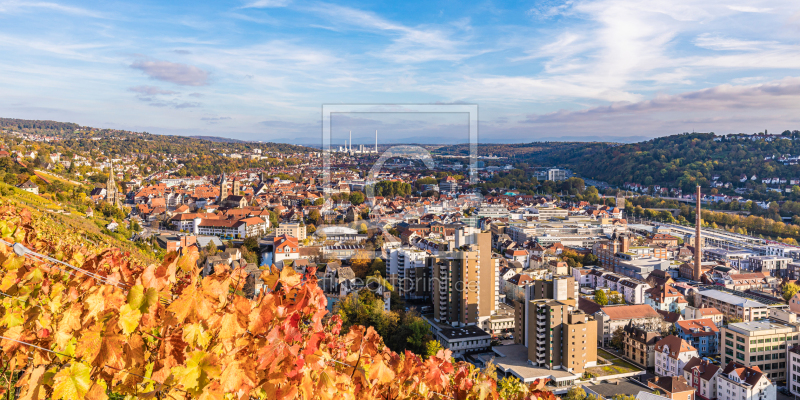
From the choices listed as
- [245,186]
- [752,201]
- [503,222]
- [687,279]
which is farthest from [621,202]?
[245,186]

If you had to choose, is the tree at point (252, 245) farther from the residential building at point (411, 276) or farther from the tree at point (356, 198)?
the residential building at point (411, 276)

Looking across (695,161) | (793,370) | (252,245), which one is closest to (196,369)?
(793,370)

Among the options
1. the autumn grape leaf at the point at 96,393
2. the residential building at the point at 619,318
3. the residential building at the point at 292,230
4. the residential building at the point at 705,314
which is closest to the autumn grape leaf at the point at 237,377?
the autumn grape leaf at the point at 96,393

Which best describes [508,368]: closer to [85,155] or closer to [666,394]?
[666,394]

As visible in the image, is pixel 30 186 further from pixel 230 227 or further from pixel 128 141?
pixel 128 141

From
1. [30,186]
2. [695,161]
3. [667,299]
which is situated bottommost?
[667,299]

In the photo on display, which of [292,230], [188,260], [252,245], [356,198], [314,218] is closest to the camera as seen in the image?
[188,260]
